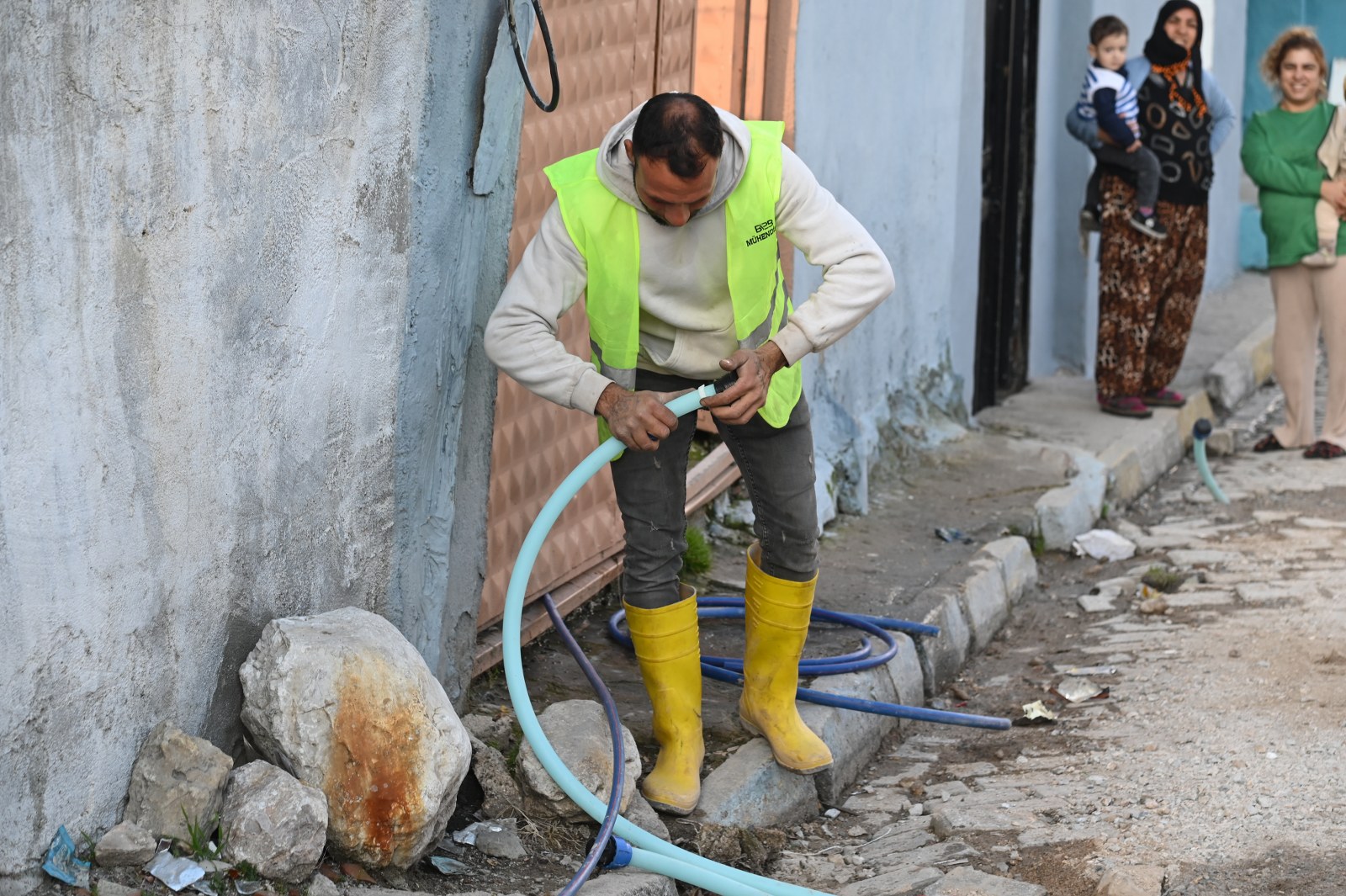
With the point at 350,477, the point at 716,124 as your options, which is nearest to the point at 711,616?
the point at 350,477

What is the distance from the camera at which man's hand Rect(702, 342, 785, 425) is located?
3629mm

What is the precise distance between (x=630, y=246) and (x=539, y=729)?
1.14m

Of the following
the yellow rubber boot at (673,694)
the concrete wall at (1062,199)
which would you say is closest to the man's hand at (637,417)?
the yellow rubber boot at (673,694)

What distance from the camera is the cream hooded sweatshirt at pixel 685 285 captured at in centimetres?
369

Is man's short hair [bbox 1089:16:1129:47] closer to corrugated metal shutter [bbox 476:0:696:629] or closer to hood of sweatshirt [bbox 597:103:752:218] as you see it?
corrugated metal shutter [bbox 476:0:696:629]

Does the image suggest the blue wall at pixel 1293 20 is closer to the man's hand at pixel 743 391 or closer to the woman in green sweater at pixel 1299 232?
the woman in green sweater at pixel 1299 232

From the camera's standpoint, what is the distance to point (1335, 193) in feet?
26.1

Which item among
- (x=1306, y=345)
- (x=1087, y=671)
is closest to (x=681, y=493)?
(x=1087, y=671)

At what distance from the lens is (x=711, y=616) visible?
5340mm

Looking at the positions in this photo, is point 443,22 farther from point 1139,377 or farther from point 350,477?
point 1139,377

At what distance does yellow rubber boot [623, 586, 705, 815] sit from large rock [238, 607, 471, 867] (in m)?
0.69

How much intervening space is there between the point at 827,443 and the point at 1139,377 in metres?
2.63

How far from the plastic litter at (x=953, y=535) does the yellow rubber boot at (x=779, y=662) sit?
2.27 metres

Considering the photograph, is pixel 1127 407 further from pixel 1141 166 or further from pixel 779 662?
pixel 779 662
